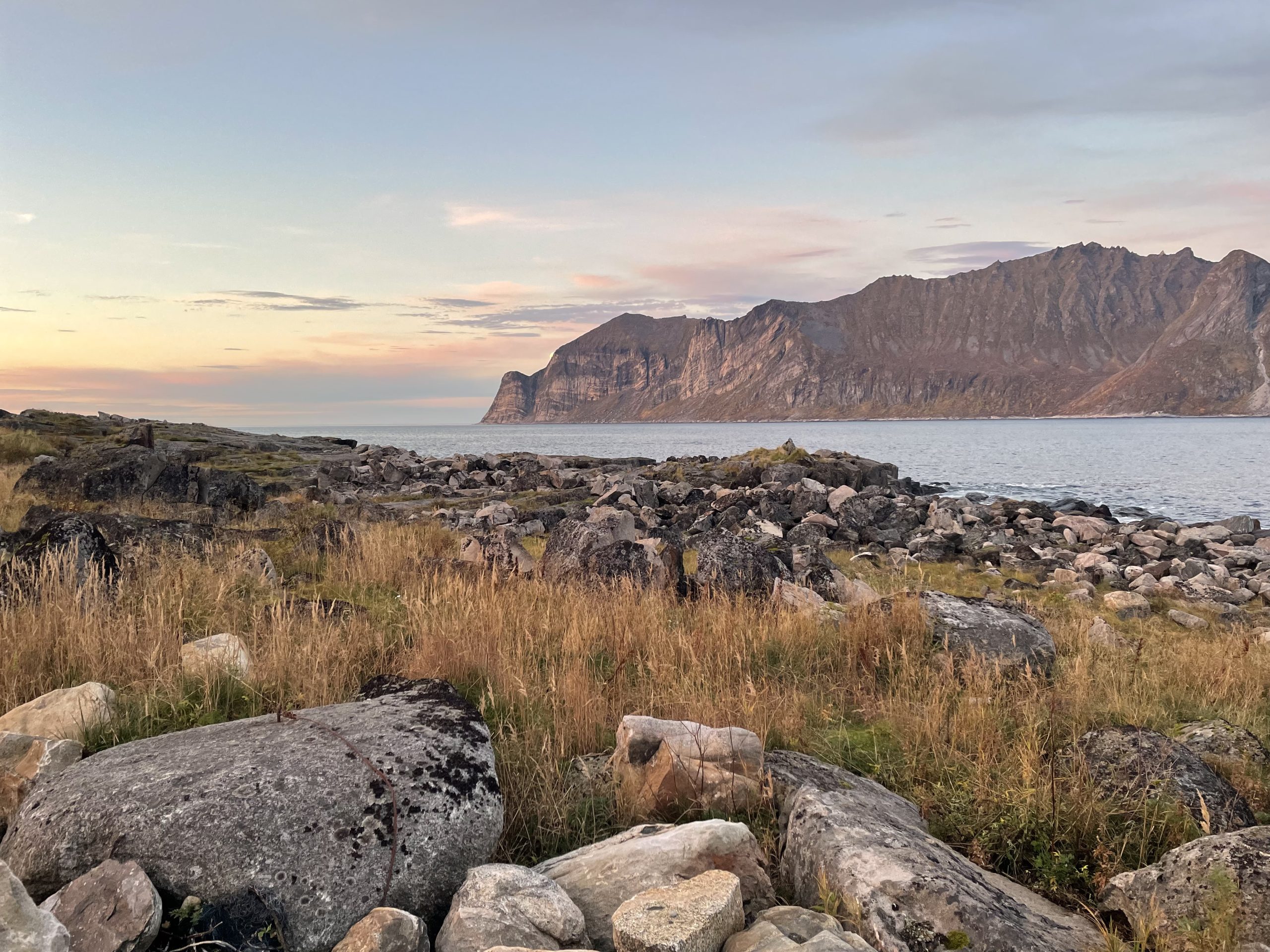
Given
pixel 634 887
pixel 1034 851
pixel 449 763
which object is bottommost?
pixel 1034 851

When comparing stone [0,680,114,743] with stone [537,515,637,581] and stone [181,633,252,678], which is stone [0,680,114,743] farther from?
stone [537,515,637,581]

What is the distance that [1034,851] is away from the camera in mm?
4672

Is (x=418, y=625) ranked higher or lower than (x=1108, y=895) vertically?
higher

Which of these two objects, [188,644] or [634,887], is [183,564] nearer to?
[188,644]

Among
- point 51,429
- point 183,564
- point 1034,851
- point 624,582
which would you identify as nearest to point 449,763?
point 1034,851

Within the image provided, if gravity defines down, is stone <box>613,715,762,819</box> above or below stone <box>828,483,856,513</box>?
above

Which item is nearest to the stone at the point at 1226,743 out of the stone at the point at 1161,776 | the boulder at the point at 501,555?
the stone at the point at 1161,776

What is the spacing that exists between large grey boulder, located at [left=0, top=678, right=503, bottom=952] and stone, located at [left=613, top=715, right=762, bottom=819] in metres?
0.96

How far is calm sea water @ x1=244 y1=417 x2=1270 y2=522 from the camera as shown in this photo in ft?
153

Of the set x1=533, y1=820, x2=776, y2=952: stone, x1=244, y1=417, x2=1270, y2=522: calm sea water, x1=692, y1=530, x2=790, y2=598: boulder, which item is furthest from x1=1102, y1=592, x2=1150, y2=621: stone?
x1=244, y1=417, x2=1270, y2=522: calm sea water

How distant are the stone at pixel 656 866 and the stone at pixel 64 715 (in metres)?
3.31

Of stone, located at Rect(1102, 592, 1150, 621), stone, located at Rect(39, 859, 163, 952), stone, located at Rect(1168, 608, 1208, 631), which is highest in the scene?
stone, located at Rect(39, 859, 163, 952)

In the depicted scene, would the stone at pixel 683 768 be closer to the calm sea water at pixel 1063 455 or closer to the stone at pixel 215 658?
the stone at pixel 215 658

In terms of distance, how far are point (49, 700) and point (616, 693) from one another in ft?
13.5
